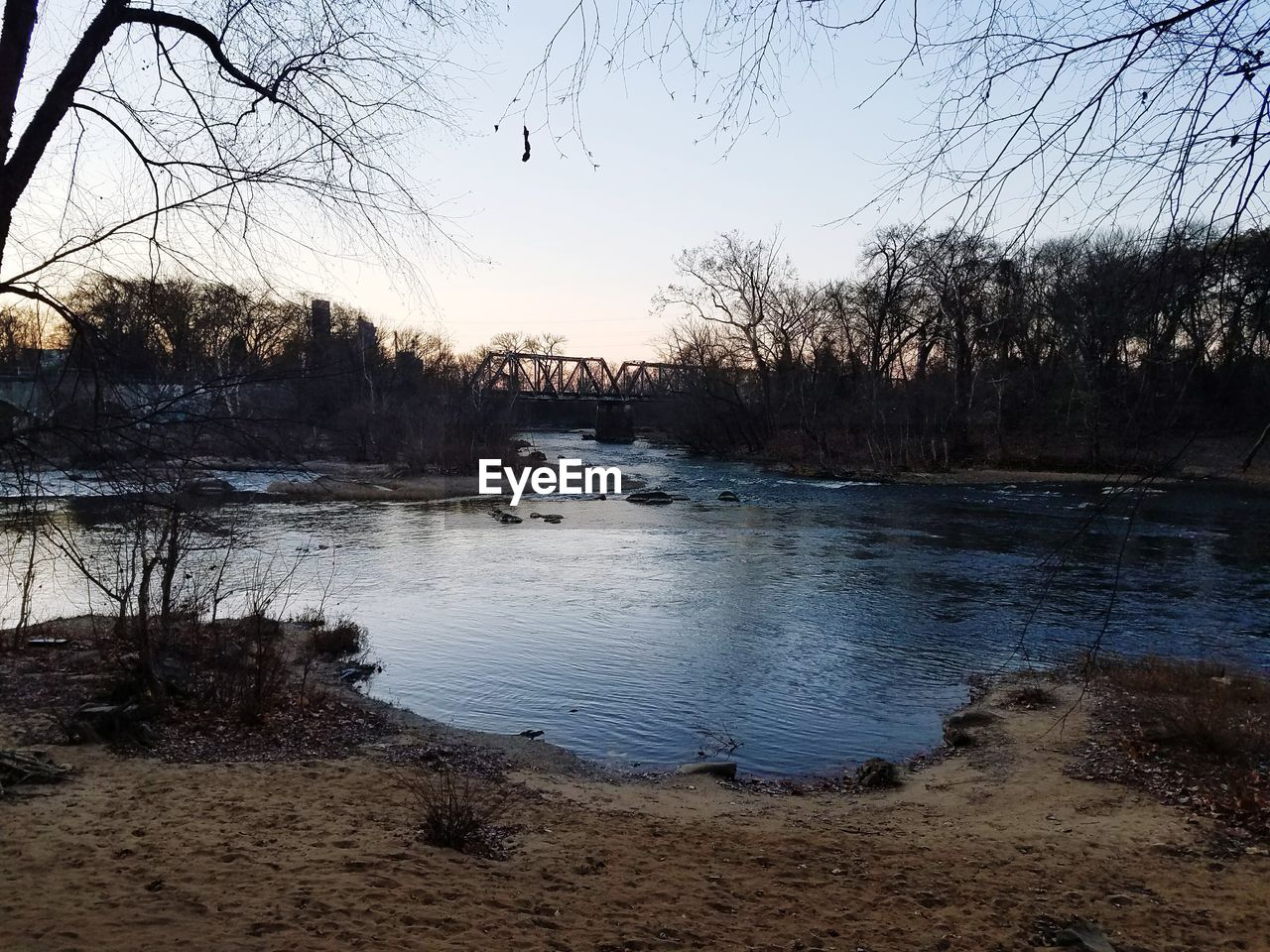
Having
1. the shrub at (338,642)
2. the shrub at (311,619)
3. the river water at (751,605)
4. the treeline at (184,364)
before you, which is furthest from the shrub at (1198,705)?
the shrub at (311,619)

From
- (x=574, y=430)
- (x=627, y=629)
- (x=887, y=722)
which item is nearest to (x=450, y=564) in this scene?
(x=627, y=629)

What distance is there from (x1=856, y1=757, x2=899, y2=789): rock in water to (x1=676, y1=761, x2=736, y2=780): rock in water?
1325mm

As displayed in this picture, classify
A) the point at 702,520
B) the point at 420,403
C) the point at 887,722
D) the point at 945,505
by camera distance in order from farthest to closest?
the point at 420,403 → the point at 945,505 → the point at 702,520 → the point at 887,722

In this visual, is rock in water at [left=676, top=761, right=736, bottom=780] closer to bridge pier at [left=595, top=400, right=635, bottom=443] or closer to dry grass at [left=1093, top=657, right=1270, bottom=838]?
dry grass at [left=1093, top=657, right=1270, bottom=838]

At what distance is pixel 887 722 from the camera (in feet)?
40.1

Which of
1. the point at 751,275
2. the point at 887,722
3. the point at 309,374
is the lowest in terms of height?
the point at 887,722

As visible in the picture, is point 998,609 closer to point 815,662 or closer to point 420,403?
point 815,662

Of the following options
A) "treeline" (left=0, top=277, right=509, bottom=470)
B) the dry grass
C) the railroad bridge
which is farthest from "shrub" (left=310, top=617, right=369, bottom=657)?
the railroad bridge

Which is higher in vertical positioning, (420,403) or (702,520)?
(420,403)

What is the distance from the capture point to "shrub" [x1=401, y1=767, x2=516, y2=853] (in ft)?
22.4

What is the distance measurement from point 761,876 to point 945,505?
32.5 m

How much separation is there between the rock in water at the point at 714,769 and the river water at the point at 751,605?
407mm

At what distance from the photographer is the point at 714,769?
1014cm

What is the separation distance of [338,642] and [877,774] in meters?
8.83
